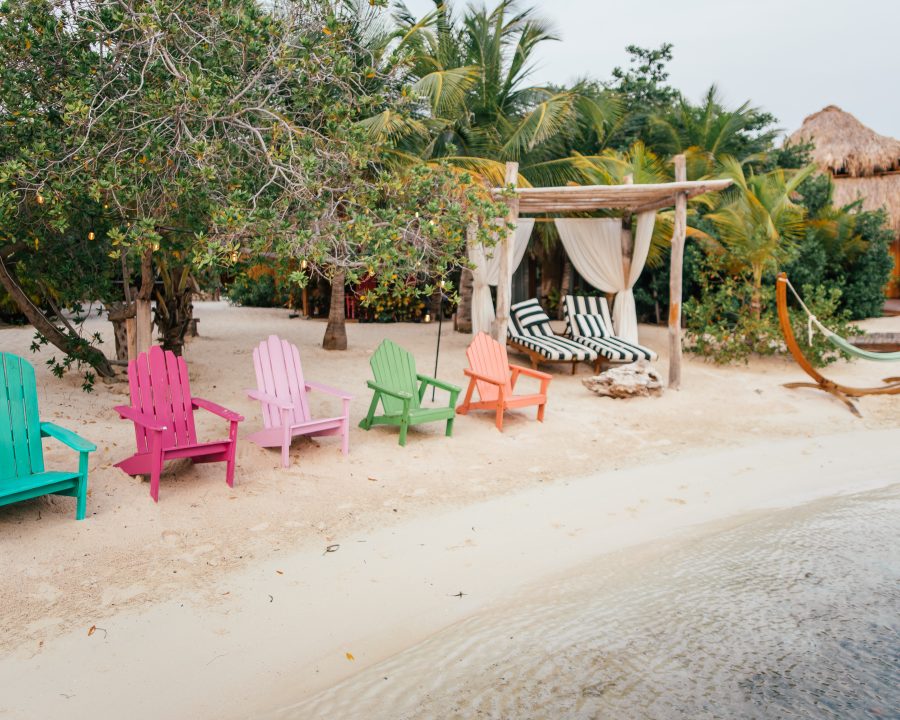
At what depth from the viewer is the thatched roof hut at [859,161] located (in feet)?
54.7

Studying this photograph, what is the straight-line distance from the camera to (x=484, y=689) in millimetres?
2996

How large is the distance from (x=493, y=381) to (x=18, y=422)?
3.82 m

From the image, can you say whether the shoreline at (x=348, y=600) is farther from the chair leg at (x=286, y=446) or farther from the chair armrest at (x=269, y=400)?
the chair armrest at (x=269, y=400)

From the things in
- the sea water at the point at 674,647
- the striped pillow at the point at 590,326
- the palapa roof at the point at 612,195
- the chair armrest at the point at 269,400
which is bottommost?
the sea water at the point at 674,647

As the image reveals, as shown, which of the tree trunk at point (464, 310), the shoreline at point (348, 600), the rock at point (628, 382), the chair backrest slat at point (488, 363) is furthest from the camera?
the tree trunk at point (464, 310)

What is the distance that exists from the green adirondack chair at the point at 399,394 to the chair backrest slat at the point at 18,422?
247cm

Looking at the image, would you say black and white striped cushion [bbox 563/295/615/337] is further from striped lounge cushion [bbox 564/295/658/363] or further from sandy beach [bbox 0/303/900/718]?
sandy beach [bbox 0/303/900/718]

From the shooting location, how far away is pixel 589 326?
10289mm

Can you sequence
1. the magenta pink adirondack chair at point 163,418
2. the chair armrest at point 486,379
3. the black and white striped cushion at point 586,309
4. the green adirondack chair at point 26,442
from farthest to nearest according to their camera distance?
the black and white striped cushion at point 586,309, the chair armrest at point 486,379, the magenta pink adirondack chair at point 163,418, the green adirondack chair at point 26,442

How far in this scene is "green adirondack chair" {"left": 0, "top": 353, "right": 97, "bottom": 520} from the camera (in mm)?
3893

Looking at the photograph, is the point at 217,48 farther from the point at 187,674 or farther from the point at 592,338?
the point at 592,338

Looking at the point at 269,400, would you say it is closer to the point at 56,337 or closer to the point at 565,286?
the point at 56,337

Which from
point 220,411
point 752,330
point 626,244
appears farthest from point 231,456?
point 752,330

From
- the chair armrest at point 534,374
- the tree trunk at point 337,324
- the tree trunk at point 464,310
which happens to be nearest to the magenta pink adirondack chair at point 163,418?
the chair armrest at point 534,374
